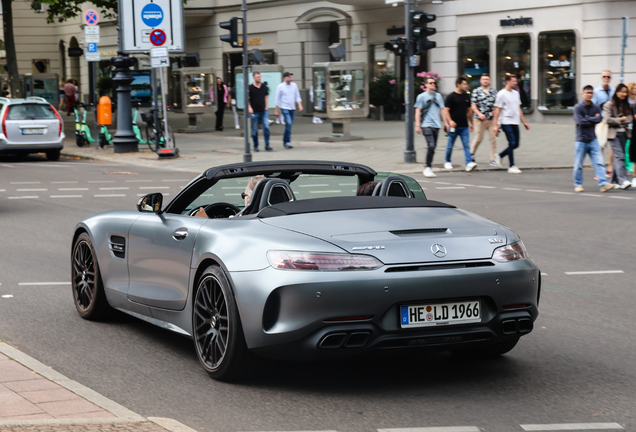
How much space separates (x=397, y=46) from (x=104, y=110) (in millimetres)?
8855

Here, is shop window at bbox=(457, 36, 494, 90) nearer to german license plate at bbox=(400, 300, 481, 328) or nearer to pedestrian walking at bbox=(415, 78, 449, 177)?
pedestrian walking at bbox=(415, 78, 449, 177)

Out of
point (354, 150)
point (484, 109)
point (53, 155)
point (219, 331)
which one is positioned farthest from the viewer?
point (53, 155)

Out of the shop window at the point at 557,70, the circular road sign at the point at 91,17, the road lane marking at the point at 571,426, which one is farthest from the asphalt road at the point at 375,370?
the shop window at the point at 557,70

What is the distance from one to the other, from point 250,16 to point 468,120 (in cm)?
2668

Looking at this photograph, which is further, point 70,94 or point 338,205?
point 70,94

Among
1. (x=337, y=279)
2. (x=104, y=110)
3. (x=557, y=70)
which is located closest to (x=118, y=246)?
(x=337, y=279)

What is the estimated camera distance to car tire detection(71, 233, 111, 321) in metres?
6.70

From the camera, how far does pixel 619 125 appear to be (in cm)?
1609

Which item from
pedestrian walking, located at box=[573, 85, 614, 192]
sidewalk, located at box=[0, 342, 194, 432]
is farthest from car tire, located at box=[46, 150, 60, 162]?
sidewalk, located at box=[0, 342, 194, 432]

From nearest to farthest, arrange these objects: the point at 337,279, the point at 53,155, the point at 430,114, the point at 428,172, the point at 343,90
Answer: the point at 337,279 → the point at 428,172 → the point at 430,114 → the point at 53,155 → the point at 343,90

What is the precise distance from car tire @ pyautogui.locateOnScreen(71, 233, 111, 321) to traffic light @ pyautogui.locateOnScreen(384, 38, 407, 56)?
14.7 m

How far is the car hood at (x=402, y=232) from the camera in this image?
15.6ft

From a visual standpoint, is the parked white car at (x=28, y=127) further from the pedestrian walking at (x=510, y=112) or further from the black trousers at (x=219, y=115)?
the pedestrian walking at (x=510, y=112)

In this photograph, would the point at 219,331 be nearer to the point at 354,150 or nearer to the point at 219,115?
the point at 354,150
